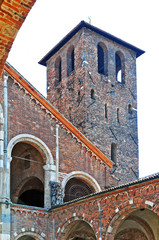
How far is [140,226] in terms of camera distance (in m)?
16.6

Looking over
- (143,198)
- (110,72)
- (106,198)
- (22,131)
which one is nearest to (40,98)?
(22,131)

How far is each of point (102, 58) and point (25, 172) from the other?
39.8 ft

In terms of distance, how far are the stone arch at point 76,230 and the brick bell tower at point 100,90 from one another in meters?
7.45

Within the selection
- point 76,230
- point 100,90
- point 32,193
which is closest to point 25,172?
point 32,193

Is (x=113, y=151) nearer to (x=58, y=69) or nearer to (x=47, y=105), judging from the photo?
(x=58, y=69)

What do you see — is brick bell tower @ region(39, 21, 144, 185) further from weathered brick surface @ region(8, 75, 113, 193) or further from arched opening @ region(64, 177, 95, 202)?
arched opening @ region(64, 177, 95, 202)

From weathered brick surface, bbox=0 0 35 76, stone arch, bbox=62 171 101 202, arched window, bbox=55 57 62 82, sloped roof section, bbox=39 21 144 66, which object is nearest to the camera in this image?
weathered brick surface, bbox=0 0 35 76

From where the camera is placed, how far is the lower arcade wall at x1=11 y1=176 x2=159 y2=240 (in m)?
12.7

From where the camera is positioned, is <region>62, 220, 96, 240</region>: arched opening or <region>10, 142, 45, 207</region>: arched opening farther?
<region>10, 142, 45, 207</region>: arched opening

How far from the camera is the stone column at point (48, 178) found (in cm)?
1722

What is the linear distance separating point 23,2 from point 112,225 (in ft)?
34.9

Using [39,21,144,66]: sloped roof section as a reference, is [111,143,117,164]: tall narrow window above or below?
below

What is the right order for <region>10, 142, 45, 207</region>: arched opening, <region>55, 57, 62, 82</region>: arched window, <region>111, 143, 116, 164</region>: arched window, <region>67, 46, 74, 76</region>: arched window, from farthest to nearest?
<region>55, 57, 62, 82</region>: arched window < <region>67, 46, 74, 76</region>: arched window < <region>111, 143, 116, 164</region>: arched window < <region>10, 142, 45, 207</region>: arched opening

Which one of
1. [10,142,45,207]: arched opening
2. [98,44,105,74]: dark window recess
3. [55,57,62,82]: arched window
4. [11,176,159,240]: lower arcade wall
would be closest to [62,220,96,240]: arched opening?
[11,176,159,240]: lower arcade wall
